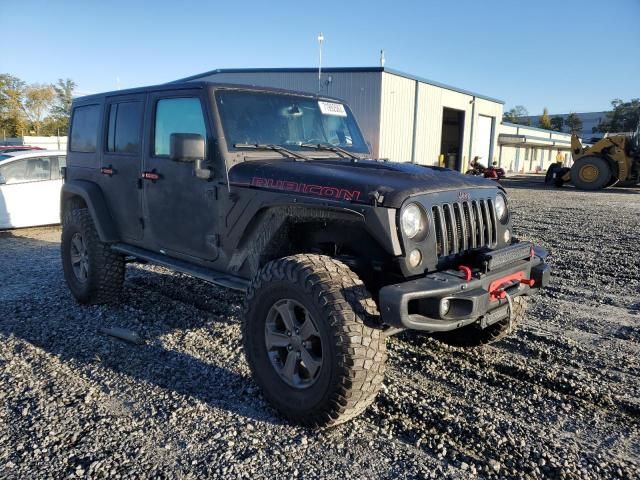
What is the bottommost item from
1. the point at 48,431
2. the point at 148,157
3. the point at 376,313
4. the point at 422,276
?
the point at 48,431

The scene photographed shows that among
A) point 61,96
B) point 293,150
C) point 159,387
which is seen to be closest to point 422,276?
point 293,150

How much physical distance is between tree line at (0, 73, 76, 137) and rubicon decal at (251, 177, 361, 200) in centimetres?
4820

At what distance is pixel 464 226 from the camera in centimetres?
334

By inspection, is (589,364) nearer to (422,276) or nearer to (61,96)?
(422,276)

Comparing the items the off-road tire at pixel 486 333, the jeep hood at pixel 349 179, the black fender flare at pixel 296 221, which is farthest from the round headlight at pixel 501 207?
the black fender flare at pixel 296 221

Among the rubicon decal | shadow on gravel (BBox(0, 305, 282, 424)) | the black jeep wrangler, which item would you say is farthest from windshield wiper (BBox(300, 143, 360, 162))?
shadow on gravel (BBox(0, 305, 282, 424))

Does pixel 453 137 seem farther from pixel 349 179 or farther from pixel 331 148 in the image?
pixel 349 179

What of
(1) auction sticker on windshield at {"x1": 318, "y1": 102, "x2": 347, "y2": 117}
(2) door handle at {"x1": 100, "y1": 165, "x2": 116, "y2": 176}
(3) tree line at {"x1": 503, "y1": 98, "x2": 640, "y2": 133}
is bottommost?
(2) door handle at {"x1": 100, "y1": 165, "x2": 116, "y2": 176}

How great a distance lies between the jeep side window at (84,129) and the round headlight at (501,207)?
4.08 m

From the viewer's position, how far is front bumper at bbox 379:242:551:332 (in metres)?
2.73

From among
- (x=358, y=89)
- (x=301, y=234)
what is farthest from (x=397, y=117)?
(x=301, y=234)

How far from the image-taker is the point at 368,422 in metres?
3.12

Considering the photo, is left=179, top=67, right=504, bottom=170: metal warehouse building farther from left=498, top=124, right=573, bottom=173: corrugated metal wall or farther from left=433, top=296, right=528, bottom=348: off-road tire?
left=433, top=296, right=528, bottom=348: off-road tire

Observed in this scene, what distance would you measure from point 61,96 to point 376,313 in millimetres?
64810
